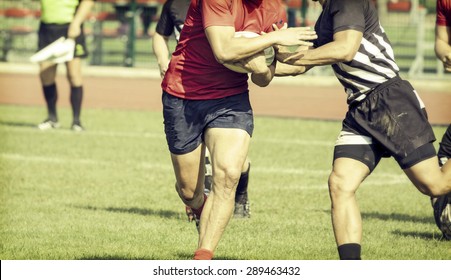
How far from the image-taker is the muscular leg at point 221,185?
287 inches

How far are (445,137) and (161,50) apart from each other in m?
2.86

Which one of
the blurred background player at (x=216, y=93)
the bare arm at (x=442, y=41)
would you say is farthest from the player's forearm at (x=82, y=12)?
the blurred background player at (x=216, y=93)

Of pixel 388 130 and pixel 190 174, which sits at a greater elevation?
pixel 388 130

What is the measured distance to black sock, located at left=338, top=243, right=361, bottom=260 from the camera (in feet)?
23.3

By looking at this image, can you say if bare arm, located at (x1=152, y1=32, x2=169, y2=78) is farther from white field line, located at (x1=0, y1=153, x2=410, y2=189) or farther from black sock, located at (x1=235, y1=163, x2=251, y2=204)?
white field line, located at (x1=0, y1=153, x2=410, y2=189)

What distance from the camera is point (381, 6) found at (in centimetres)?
3416

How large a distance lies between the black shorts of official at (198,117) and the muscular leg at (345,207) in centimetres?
72

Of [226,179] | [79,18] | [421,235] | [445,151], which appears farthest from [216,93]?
[79,18]

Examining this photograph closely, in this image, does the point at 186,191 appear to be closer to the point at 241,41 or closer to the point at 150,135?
the point at 241,41

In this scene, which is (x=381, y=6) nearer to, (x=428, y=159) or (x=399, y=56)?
(x=399, y=56)

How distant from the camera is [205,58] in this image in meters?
7.59

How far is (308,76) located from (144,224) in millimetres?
18478

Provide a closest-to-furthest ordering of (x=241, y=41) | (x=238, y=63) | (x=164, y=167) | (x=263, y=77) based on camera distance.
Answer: (x=241, y=41), (x=238, y=63), (x=263, y=77), (x=164, y=167)
